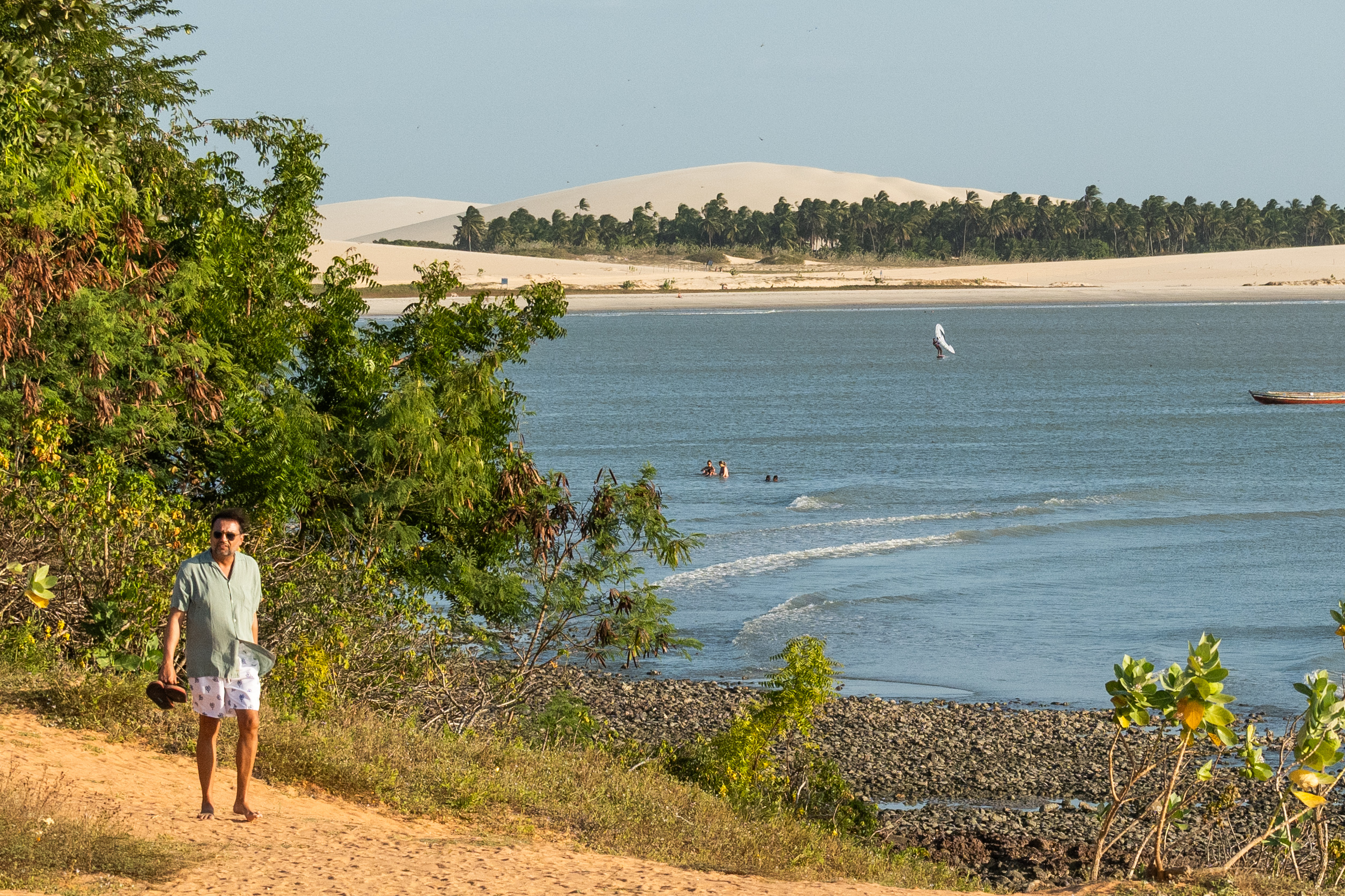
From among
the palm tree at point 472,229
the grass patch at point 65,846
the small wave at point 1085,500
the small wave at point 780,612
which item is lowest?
the small wave at point 780,612

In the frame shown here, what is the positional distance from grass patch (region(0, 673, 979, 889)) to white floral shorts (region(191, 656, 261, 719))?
62.9 inches

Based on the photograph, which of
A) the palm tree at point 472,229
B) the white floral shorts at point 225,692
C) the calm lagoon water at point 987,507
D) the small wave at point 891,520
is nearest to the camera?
the white floral shorts at point 225,692

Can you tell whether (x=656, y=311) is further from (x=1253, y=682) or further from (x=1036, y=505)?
(x=1253, y=682)

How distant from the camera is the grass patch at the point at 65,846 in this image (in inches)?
269

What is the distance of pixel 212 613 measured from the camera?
7.69m

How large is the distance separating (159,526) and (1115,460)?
123 ft

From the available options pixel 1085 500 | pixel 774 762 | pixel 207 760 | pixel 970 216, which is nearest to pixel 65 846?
pixel 207 760

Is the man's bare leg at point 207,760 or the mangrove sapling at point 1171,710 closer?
the man's bare leg at point 207,760

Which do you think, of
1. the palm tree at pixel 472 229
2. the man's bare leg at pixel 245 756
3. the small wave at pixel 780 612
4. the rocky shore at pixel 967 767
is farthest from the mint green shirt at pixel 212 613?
the palm tree at pixel 472 229

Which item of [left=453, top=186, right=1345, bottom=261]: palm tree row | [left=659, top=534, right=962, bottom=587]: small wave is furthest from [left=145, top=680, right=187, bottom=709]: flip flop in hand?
[left=453, top=186, right=1345, bottom=261]: palm tree row

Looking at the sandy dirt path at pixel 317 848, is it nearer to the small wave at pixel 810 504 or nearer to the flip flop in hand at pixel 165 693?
the flip flop in hand at pixel 165 693

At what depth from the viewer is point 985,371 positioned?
8056 centimetres

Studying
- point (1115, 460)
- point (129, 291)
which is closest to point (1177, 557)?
point (1115, 460)

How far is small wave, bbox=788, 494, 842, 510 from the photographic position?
1391 inches
